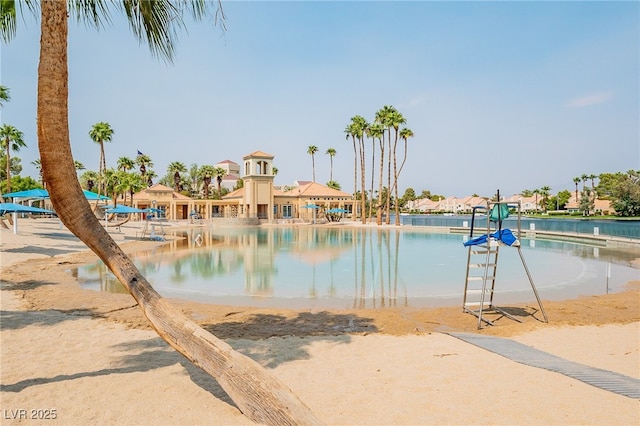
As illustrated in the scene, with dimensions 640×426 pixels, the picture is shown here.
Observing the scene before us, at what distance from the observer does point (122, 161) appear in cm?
6231

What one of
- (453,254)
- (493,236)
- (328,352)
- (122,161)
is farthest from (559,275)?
(122,161)

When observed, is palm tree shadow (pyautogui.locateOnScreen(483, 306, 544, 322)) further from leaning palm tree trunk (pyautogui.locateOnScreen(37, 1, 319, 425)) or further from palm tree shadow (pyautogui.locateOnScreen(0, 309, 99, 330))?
palm tree shadow (pyautogui.locateOnScreen(0, 309, 99, 330))

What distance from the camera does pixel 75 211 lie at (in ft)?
12.1

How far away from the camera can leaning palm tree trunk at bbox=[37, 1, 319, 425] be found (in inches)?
134

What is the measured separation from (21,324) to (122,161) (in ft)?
202

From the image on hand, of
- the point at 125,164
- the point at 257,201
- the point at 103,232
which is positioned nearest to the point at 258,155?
the point at 257,201

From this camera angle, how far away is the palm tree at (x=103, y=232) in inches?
135

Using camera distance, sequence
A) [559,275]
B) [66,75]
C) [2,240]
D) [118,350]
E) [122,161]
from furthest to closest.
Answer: [122,161] < [2,240] < [559,275] < [118,350] < [66,75]

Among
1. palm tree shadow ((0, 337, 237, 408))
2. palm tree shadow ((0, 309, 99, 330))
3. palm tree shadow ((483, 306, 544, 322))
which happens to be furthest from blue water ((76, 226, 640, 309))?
palm tree shadow ((0, 337, 237, 408))

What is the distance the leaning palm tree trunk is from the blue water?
6090 millimetres

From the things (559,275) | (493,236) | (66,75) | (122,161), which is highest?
(122,161)

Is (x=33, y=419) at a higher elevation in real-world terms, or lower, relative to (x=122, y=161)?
lower

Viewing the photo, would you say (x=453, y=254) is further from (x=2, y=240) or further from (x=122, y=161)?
(x=122, y=161)

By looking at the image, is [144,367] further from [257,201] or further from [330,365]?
[257,201]
